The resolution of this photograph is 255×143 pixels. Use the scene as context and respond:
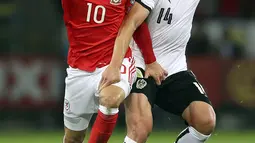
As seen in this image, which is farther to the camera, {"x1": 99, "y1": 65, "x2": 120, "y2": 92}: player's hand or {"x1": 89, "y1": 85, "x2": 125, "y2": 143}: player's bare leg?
{"x1": 99, "y1": 65, "x2": 120, "y2": 92}: player's hand

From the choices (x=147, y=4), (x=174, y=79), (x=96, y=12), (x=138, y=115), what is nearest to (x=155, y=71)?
(x=174, y=79)

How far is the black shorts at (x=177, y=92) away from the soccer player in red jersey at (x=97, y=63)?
542mm

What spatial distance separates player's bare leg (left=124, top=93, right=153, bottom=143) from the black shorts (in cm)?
26

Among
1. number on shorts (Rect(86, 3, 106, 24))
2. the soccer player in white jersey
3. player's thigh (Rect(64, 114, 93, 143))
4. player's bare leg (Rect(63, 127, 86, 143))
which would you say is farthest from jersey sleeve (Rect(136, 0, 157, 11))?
player's bare leg (Rect(63, 127, 86, 143))

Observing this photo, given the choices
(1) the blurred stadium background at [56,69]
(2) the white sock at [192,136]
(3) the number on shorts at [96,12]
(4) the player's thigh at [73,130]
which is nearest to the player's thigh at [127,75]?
(3) the number on shorts at [96,12]

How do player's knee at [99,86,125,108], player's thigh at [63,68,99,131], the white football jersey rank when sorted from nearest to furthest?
player's knee at [99,86,125,108] < player's thigh at [63,68,99,131] < the white football jersey

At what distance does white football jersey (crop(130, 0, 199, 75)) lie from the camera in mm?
7719

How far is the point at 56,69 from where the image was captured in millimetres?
13859

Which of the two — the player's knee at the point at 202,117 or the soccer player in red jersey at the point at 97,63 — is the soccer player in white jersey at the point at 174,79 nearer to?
the player's knee at the point at 202,117

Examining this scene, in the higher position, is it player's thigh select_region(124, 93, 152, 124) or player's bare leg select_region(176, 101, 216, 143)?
player's thigh select_region(124, 93, 152, 124)

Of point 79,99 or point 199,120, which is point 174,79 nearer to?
point 199,120

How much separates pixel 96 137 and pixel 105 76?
488mm

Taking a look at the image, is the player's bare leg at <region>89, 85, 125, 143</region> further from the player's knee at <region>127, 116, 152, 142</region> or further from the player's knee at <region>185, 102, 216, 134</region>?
the player's knee at <region>185, 102, 216, 134</region>

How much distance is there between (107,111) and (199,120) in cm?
107
